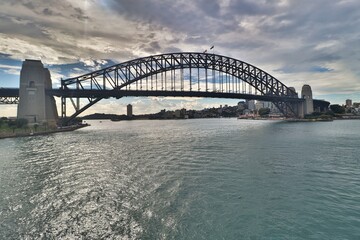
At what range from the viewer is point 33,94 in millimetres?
50156

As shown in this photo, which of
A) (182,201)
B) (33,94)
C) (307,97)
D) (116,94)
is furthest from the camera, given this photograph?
(307,97)

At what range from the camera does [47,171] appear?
47.8 ft

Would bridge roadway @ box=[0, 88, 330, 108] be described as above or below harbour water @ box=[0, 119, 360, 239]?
above

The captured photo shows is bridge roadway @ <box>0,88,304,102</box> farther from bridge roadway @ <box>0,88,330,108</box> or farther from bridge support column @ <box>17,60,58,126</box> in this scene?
bridge support column @ <box>17,60,58,126</box>

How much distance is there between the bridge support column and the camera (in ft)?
161

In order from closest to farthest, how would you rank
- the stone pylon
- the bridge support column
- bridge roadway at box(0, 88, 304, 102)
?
the bridge support column, bridge roadway at box(0, 88, 304, 102), the stone pylon

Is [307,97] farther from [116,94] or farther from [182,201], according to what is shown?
[182,201]

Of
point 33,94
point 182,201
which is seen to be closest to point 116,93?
point 33,94

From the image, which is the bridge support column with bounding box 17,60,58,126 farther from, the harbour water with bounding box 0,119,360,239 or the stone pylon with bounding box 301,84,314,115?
the stone pylon with bounding box 301,84,314,115

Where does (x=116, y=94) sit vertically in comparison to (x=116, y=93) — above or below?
below

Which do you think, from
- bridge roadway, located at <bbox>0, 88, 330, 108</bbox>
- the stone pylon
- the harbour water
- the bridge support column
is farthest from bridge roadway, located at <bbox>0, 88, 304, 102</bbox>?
the stone pylon

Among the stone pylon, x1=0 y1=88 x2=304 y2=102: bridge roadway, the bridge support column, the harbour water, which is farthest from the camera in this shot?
the stone pylon

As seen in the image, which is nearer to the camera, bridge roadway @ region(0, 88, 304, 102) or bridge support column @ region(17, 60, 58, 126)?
bridge support column @ region(17, 60, 58, 126)

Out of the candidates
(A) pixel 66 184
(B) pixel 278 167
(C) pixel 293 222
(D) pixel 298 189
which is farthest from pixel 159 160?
(C) pixel 293 222
